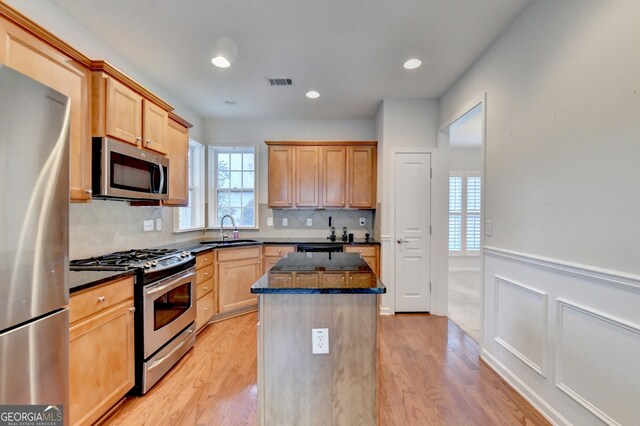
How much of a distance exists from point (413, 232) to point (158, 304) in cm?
302

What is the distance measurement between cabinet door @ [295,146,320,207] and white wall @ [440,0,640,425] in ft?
7.60

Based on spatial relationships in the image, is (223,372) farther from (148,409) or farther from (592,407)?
(592,407)

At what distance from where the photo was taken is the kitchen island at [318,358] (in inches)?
58.0

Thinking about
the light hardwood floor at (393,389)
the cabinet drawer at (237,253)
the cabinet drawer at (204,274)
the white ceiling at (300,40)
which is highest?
the white ceiling at (300,40)

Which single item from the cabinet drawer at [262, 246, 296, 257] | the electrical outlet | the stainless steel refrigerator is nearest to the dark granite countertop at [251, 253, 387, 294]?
the electrical outlet

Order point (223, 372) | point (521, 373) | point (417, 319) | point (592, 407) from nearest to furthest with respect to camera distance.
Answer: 1. point (592, 407)
2. point (521, 373)
3. point (223, 372)
4. point (417, 319)

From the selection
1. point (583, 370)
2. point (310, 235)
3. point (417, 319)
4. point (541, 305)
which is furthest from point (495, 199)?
point (310, 235)

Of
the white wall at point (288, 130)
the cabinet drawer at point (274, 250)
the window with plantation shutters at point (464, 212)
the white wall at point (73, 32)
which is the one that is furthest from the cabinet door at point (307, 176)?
the window with plantation shutters at point (464, 212)

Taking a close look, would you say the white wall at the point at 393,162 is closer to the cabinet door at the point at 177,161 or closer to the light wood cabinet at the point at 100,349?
the cabinet door at the point at 177,161

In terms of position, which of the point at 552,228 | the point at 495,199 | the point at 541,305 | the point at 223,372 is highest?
the point at 495,199

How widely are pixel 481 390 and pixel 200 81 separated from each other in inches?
161

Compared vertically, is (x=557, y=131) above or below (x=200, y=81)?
below

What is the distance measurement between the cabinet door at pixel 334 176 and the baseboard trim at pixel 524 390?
2.51m

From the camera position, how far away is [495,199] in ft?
7.91
